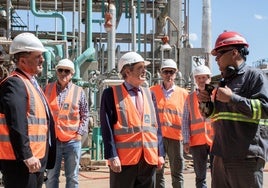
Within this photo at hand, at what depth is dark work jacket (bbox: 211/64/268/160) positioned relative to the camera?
11.5 feet

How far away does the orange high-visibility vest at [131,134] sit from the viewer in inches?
174

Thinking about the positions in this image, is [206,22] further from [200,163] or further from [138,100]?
[138,100]

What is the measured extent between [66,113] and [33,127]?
2.26 meters

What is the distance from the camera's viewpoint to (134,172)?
174 inches

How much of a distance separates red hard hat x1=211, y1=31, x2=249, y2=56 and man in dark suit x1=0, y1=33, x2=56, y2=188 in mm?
1487

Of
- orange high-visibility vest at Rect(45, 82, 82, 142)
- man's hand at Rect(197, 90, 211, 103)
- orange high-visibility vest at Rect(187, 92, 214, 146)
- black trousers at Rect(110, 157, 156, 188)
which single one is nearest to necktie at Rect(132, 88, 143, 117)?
black trousers at Rect(110, 157, 156, 188)

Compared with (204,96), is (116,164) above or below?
below

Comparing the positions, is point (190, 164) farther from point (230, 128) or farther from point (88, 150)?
point (230, 128)

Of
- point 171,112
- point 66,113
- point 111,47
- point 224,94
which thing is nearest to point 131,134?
point 224,94

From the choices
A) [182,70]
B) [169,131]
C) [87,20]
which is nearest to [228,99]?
[169,131]

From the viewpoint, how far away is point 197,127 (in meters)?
6.29

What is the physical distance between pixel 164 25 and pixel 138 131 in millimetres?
12781

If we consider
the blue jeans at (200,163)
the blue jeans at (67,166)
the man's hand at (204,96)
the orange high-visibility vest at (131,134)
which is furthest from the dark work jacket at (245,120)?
the blue jeans at (67,166)

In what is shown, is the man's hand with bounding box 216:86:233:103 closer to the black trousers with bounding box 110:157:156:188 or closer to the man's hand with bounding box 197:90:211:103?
the man's hand with bounding box 197:90:211:103
